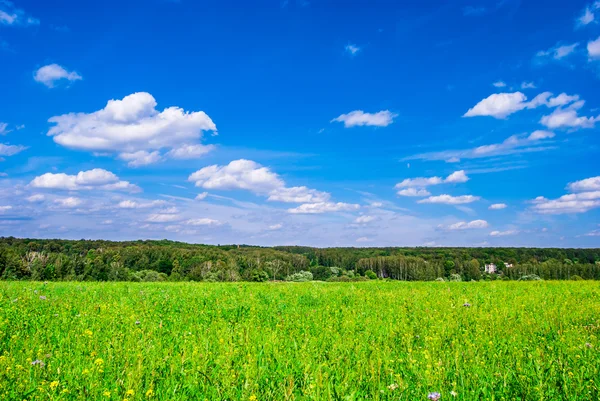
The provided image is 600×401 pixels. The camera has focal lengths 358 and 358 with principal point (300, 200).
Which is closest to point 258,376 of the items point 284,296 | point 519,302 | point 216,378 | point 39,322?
point 216,378

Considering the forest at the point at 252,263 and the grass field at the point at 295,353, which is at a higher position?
the grass field at the point at 295,353

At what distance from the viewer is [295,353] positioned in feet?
17.9

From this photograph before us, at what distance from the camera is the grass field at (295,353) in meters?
3.98

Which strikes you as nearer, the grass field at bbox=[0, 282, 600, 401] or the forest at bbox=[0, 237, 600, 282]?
the grass field at bbox=[0, 282, 600, 401]

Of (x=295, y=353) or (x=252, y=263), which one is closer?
(x=295, y=353)

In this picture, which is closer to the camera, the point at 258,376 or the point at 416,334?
the point at 258,376

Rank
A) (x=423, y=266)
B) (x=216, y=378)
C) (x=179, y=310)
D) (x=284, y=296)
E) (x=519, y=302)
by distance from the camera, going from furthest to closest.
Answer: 1. (x=423, y=266)
2. (x=284, y=296)
3. (x=519, y=302)
4. (x=179, y=310)
5. (x=216, y=378)

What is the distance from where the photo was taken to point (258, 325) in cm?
755

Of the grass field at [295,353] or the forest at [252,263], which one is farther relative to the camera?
the forest at [252,263]

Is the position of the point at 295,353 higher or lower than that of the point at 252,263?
higher

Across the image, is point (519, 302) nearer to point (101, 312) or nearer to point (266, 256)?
point (101, 312)

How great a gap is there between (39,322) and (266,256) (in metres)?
103

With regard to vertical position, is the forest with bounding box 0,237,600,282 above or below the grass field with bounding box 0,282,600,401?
below

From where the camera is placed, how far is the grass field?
13.1 ft
